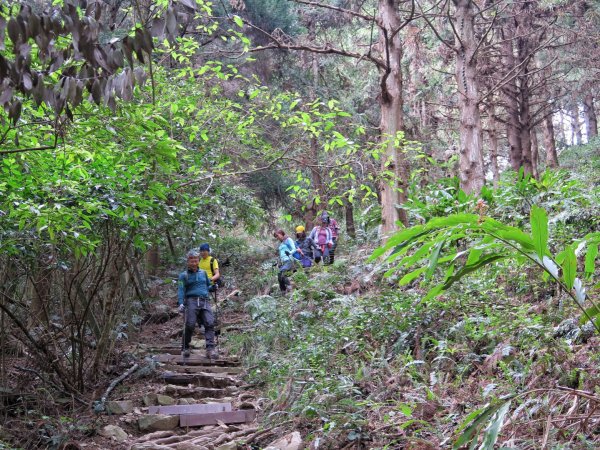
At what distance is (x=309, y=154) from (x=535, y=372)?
631 centimetres

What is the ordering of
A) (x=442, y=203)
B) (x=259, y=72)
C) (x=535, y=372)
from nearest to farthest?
(x=535, y=372) → (x=442, y=203) → (x=259, y=72)

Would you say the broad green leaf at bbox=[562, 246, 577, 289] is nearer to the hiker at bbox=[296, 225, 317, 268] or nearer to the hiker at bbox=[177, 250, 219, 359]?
the hiker at bbox=[177, 250, 219, 359]

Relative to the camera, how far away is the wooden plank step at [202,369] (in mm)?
10148

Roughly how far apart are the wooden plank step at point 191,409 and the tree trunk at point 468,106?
5.97 metres

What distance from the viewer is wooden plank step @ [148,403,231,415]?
8.43 metres

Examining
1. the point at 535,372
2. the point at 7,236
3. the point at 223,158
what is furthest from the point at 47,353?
the point at 535,372

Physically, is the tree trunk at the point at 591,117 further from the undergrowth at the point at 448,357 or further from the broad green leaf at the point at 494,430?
the broad green leaf at the point at 494,430

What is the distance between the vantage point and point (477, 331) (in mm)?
6844

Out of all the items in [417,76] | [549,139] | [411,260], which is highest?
[417,76]

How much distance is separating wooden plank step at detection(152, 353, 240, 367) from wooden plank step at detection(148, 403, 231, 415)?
1.89 metres

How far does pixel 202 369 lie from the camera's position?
1023 centimetres

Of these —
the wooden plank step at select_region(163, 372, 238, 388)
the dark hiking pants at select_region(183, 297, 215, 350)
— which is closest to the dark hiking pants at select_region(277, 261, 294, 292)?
the dark hiking pants at select_region(183, 297, 215, 350)

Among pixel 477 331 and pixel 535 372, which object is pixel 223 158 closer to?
pixel 477 331

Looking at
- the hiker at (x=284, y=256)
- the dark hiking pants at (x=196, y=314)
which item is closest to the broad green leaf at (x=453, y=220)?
the dark hiking pants at (x=196, y=314)
